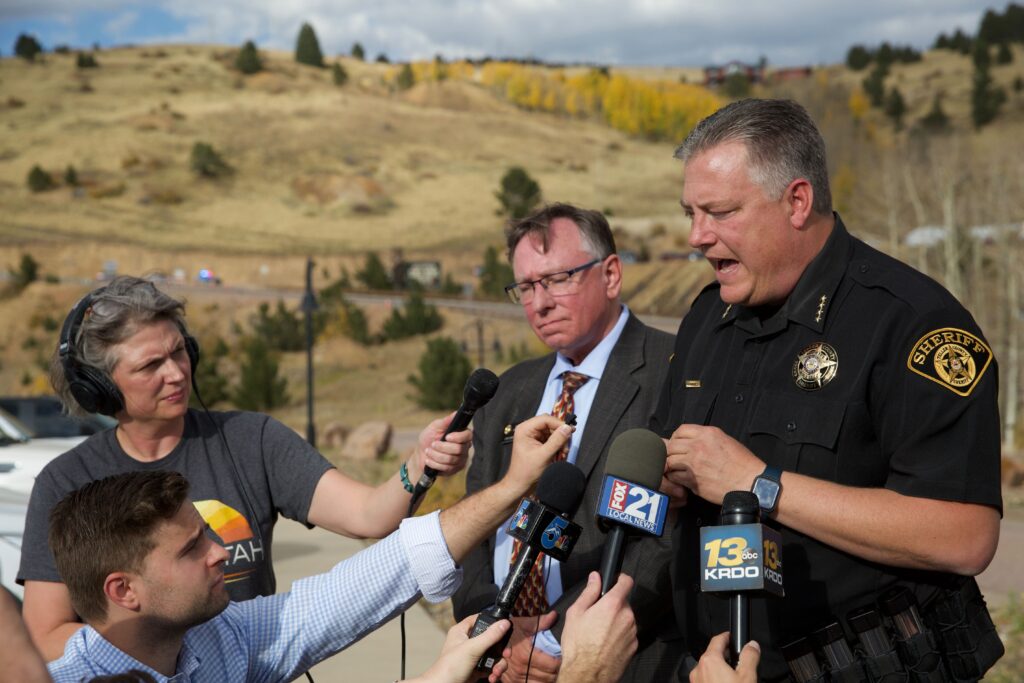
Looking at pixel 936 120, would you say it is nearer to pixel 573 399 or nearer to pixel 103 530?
pixel 573 399

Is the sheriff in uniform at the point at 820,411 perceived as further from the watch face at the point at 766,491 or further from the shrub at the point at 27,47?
the shrub at the point at 27,47

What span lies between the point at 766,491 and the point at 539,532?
0.54 meters

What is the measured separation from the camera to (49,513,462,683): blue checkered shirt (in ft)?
8.86

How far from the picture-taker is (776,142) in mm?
2791

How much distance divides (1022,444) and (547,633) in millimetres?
22500

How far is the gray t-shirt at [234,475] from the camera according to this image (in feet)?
10.8

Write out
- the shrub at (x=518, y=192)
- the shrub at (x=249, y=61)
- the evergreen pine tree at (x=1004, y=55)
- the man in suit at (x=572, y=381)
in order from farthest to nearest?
the evergreen pine tree at (x=1004, y=55) → the shrub at (x=249, y=61) → the shrub at (x=518, y=192) → the man in suit at (x=572, y=381)

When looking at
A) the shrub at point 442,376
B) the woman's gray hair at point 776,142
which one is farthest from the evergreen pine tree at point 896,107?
the woman's gray hair at point 776,142

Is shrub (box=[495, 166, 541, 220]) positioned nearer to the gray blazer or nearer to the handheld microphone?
the gray blazer

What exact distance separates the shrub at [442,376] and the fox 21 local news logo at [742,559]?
76.8 feet

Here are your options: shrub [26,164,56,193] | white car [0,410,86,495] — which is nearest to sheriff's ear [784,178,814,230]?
white car [0,410,86,495]

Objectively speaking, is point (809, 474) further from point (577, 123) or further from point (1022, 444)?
point (577, 123)

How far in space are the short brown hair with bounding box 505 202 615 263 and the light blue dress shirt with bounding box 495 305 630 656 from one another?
27cm

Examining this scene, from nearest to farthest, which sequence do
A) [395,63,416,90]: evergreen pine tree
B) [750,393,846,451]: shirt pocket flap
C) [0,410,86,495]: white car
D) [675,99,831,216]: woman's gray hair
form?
[750,393,846,451]: shirt pocket flap, [675,99,831,216]: woman's gray hair, [0,410,86,495]: white car, [395,63,416,90]: evergreen pine tree
